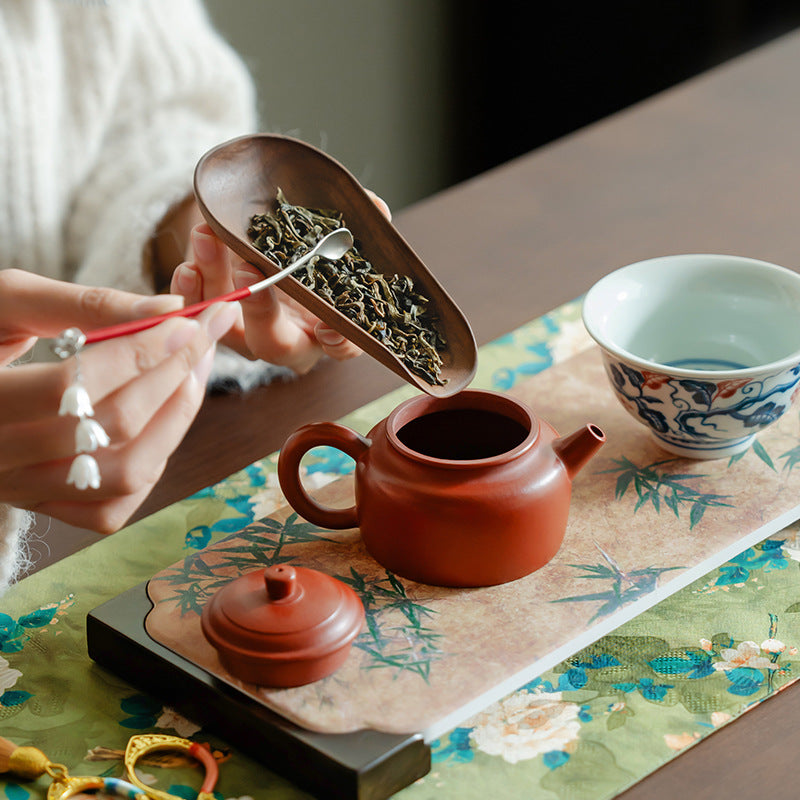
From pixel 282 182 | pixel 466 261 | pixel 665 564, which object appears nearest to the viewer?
pixel 665 564

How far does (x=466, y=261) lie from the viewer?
1.29 m

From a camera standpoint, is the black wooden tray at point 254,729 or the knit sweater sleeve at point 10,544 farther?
the knit sweater sleeve at point 10,544

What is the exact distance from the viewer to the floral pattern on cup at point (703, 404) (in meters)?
0.83

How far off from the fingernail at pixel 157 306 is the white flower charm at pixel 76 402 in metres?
0.10

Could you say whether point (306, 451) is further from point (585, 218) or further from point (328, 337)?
point (585, 218)

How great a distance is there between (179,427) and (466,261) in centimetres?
66

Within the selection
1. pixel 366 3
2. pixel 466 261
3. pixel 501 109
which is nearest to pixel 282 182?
pixel 466 261

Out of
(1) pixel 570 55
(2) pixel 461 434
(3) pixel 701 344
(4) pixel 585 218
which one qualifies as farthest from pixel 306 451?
(1) pixel 570 55

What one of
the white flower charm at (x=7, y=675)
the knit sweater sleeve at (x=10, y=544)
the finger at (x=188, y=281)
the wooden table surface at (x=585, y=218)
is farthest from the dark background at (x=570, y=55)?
the white flower charm at (x=7, y=675)

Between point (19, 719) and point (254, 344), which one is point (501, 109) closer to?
point (254, 344)

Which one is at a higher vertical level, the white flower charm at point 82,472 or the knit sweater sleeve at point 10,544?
the white flower charm at point 82,472

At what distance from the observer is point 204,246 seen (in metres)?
0.94

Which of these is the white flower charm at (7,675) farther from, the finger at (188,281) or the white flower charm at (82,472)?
the finger at (188,281)

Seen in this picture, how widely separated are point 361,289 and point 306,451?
13 centimetres
